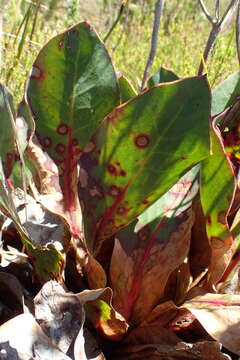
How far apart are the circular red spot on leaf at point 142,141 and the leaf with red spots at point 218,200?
99 millimetres

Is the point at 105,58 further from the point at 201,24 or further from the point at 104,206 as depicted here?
the point at 201,24

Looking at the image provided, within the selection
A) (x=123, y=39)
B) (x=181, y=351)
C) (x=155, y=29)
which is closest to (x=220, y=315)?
(x=181, y=351)

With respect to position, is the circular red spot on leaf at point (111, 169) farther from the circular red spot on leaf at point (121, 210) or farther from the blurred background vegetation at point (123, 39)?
the blurred background vegetation at point (123, 39)

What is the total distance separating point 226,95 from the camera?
3.20 feet

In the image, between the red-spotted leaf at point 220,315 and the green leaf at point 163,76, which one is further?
the green leaf at point 163,76

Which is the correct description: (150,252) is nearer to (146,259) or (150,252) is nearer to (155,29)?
(146,259)

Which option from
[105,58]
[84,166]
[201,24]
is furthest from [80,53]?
[201,24]

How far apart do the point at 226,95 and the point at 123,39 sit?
3302 mm

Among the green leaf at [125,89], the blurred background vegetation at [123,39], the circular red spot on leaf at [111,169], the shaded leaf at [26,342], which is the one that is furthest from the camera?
the blurred background vegetation at [123,39]

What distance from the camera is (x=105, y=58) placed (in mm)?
827

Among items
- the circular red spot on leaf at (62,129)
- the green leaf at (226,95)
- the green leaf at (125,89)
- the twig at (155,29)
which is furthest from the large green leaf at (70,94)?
the twig at (155,29)

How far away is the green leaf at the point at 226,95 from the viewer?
969 mm

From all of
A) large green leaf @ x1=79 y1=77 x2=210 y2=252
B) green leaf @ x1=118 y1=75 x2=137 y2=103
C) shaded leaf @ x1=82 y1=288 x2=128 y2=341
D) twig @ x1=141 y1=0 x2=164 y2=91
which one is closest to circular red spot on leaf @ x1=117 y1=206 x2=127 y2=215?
large green leaf @ x1=79 y1=77 x2=210 y2=252

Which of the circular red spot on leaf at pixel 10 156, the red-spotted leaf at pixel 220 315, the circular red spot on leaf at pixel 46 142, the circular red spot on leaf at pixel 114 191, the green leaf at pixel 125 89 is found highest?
the green leaf at pixel 125 89
